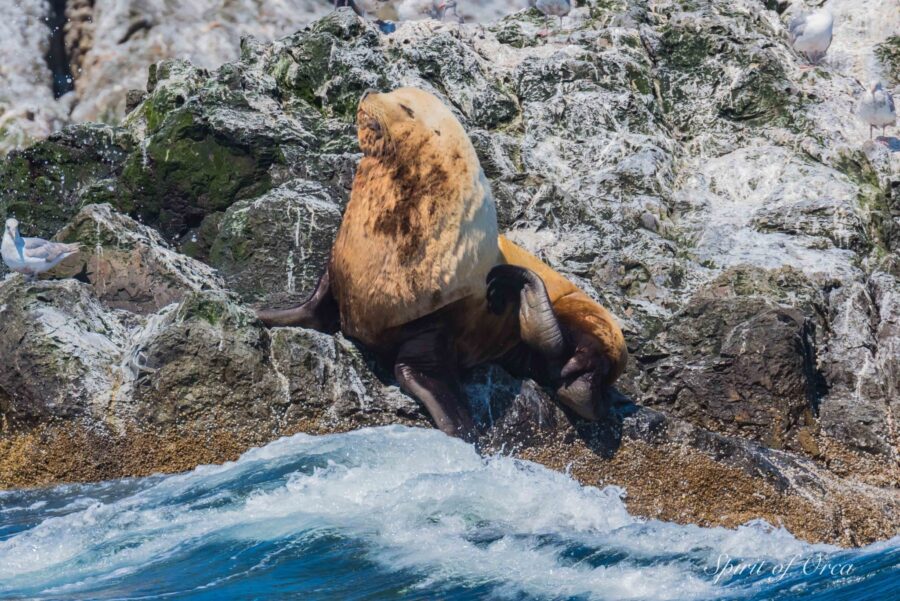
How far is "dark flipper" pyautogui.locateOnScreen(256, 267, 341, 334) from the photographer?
6.85 metres

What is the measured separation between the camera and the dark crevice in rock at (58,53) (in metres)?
15.7

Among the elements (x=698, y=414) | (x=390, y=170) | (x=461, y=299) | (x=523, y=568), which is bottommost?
(x=698, y=414)

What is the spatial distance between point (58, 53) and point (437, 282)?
1096 cm

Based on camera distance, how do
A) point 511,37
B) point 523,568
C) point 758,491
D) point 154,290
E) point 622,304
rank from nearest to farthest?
point 523,568 → point 758,491 → point 154,290 → point 622,304 → point 511,37

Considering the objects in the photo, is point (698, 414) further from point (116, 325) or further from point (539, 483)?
point (116, 325)

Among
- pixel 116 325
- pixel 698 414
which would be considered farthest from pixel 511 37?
pixel 116 325

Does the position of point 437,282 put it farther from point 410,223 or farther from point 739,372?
point 739,372

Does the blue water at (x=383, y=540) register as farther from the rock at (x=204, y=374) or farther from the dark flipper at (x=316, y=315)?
the dark flipper at (x=316, y=315)

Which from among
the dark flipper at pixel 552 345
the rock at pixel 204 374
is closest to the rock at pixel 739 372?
the dark flipper at pixel 552 345

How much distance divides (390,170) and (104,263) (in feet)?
6.12

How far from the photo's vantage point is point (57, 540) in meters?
4.93

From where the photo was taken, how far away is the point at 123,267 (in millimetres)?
7398

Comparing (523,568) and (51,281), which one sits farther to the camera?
(51,281)

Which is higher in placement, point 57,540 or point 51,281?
point 51,281
